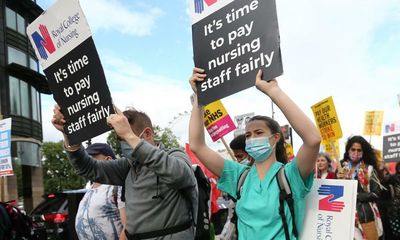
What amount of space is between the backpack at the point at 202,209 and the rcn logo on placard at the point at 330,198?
86 centimetres

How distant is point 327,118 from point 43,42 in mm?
5956

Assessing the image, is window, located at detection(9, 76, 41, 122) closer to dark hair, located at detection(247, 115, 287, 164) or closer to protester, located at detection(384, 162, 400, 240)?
protester, located at detection(384, 162, 400, 240)

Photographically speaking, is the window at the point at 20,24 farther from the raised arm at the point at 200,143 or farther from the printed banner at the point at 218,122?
the raised arm at the point at 200,143

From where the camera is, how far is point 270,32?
8.92 ft

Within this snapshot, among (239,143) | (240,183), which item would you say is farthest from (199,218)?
(239,143)

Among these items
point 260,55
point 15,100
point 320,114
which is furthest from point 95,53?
point 15,100

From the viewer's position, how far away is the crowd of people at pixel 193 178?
2688 mm

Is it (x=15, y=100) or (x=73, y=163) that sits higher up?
(x=15, y=100)

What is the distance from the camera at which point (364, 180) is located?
20.6 ft

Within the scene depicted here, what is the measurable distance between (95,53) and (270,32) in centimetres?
119

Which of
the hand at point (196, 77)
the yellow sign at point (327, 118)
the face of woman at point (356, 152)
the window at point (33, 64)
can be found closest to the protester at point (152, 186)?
the hand at point (196, 77)

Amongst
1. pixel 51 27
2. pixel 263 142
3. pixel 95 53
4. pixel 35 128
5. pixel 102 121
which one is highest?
pixel 35 128

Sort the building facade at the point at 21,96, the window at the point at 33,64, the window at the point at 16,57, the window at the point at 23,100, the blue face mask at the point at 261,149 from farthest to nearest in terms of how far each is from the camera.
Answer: the window at the point at 33,64 → the window at the point at 23,100 → the window at the point at 16,57 → the building facade at the point at 21,96 → the blue face mask at the point at 261,149

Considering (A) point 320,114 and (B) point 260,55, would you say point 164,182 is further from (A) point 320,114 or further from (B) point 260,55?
(A) point 320,114
